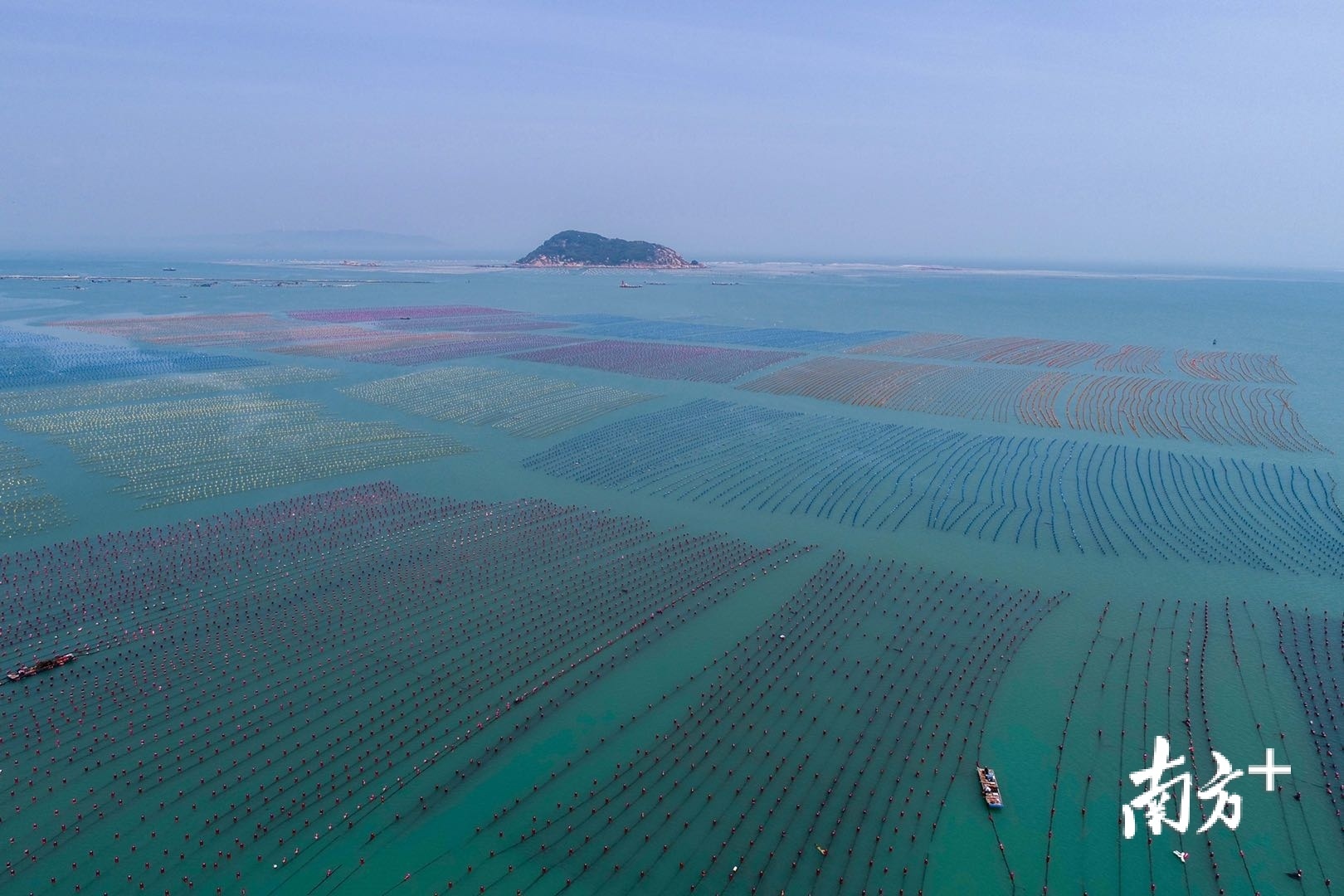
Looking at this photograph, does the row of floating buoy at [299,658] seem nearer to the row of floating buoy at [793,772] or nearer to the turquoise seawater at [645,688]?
the turquoise seawater at [645,688]

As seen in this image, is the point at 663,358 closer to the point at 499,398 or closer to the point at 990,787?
the point at 499,398

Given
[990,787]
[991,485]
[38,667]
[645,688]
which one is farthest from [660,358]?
[990,787]

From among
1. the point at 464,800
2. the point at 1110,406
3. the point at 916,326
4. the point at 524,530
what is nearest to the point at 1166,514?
the point at 1110,406

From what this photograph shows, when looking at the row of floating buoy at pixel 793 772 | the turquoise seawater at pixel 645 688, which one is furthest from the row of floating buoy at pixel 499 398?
the row of floating buoy at pixel 793 772

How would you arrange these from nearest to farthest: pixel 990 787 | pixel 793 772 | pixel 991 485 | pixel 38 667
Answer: pixel 990 787, pixel 793 772, pixel 38 667, pixel 991 485

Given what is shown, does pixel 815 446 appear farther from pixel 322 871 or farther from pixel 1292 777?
pixel 322 871

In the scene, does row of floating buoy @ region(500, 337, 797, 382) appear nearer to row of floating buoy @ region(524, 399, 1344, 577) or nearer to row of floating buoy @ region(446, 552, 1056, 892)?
row of floating buoy @ region(524, 399, 1344, 577)
